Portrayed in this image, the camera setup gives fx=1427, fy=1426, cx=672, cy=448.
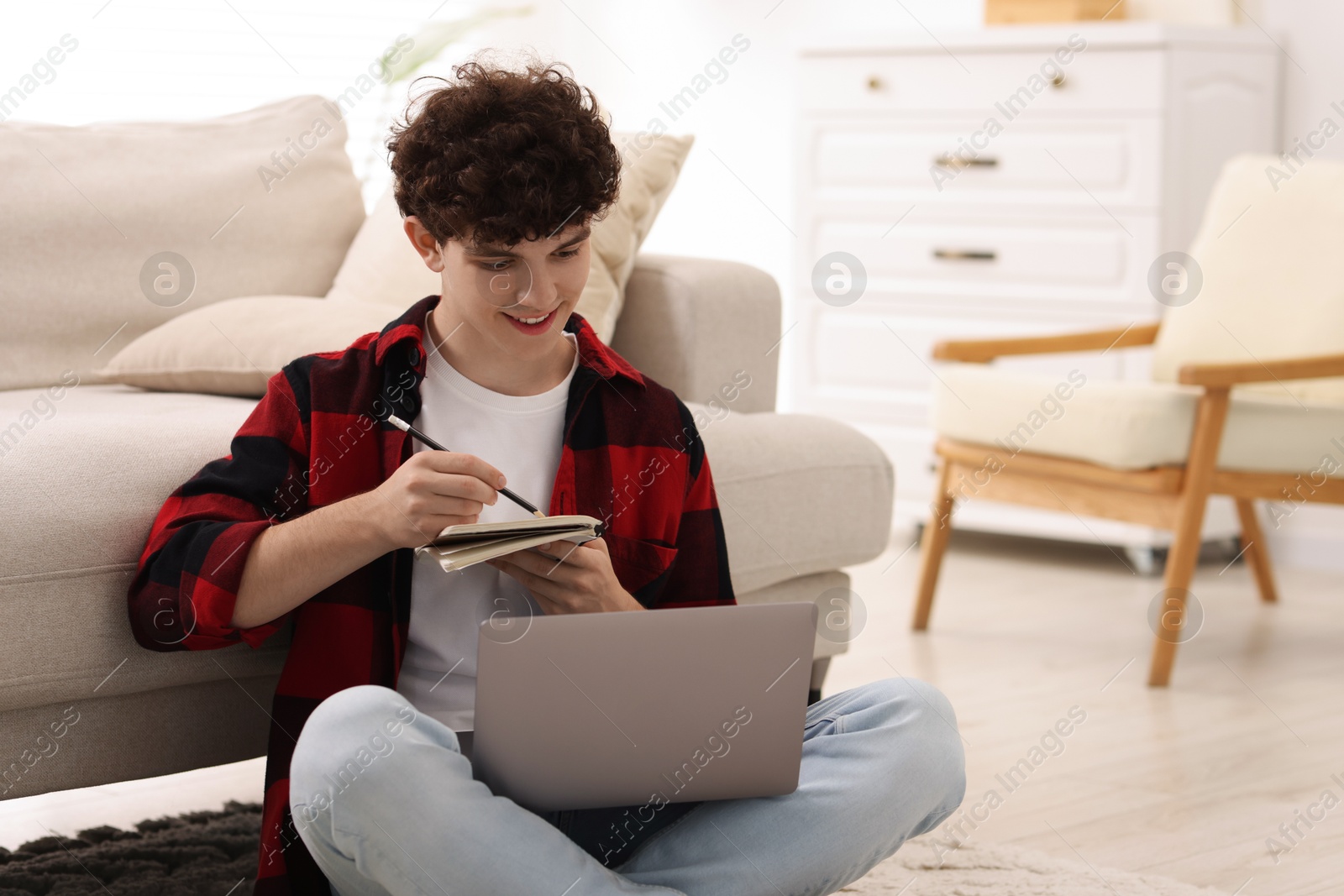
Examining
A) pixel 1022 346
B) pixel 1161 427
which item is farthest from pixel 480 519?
pixel 1022 346

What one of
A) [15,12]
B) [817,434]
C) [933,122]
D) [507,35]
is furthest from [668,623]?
[507,35]

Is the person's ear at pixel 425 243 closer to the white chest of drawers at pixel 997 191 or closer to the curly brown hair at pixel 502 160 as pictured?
the curly brown hair at pixel 502 160

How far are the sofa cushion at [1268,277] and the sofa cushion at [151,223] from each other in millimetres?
1596

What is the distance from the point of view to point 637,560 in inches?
46.9

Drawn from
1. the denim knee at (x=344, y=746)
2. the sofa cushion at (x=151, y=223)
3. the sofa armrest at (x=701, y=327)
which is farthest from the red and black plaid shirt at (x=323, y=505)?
the sofa cushion at (x=151, y=223)

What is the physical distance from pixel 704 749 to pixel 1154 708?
51.1 inches

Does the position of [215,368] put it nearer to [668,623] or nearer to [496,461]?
[496,461]

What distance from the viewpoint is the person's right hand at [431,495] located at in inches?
38.8

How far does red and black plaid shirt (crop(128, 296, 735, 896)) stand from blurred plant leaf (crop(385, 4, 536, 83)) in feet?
7.24

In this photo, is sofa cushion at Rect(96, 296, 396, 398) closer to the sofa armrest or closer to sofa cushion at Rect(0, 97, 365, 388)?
sofa cushion at Rect(0, 97, 365, 388)

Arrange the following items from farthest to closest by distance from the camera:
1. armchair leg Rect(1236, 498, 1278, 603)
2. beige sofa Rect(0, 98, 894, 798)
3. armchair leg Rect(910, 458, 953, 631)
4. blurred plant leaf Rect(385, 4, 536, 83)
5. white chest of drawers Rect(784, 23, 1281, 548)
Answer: blurred plant leaf Rect(385, 4, 536, 83), white chest of drawers Rect(784, 23, 1281, 548), armchair leg Rect(1236, 498, 1278, 603), armchair leg Rect(910, 458, 953, 631), beige sofa Rect(0, 98, 894, 798)

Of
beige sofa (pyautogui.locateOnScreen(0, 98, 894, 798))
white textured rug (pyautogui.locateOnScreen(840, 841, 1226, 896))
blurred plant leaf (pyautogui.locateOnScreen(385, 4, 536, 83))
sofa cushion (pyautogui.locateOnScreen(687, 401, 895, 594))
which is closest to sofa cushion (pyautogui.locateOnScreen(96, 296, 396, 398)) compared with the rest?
beige sofa (pyautogui.locateOnScreen(0, 98, 894, 798))

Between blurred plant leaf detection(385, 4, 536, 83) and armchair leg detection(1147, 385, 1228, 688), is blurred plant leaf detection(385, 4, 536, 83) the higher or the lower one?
the higher one

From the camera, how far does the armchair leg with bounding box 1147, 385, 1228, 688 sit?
2.22 metres
